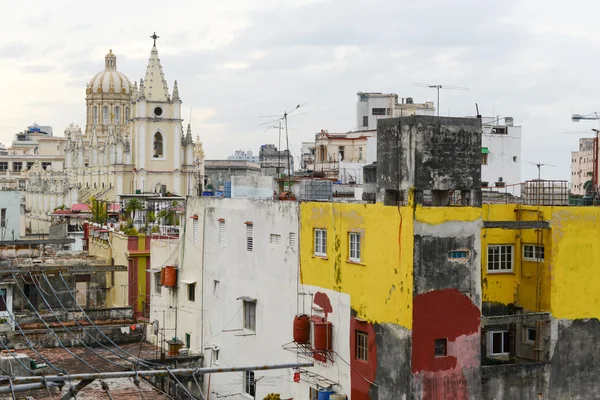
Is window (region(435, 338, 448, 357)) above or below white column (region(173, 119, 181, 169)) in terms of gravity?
below

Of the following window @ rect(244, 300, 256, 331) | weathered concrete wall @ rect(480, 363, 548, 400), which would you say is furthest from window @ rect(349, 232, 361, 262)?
window @ rect(244, 300, 256, 331)

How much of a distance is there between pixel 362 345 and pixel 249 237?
7.09m

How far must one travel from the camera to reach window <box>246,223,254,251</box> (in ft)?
109

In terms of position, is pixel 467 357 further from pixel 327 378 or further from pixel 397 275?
pixel 327 378

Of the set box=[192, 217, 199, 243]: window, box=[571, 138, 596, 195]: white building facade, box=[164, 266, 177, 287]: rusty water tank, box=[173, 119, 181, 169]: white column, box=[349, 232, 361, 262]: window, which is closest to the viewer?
box=[349, 232, 361, 262]: window

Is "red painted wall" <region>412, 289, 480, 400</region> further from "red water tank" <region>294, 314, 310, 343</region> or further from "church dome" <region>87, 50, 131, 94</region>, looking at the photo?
"church dome" <region>87, 50, 131, 94</region>

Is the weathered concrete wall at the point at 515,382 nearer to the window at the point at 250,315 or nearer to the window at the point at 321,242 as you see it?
the window at the point at 321,242

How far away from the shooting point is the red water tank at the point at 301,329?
1160 inches

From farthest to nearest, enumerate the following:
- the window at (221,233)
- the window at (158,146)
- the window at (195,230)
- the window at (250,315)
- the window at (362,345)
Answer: the window at (158,146)
the window at (195,230)
the window at (221,233)
the window at (250,315)
the window at (362,345)

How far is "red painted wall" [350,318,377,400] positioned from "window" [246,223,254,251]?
625cm

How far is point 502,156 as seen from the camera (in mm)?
47969

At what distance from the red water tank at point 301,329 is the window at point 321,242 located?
1.94 m

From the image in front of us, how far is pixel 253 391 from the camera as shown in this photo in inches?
1313

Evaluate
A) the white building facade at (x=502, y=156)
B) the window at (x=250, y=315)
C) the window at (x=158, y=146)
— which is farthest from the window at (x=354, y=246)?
the window at (x=158, y=146)
